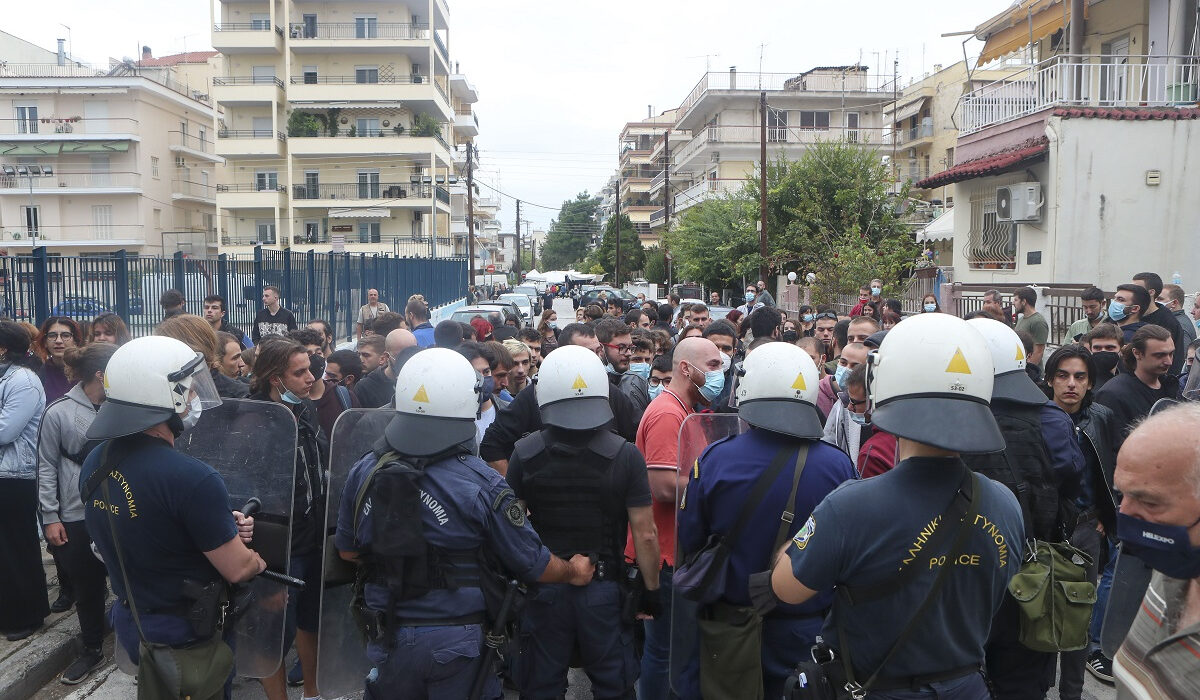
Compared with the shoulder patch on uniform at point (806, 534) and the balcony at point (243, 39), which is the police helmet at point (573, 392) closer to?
the shoulder patch on uniform at point (806, 534)

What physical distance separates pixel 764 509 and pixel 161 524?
7.18 ft

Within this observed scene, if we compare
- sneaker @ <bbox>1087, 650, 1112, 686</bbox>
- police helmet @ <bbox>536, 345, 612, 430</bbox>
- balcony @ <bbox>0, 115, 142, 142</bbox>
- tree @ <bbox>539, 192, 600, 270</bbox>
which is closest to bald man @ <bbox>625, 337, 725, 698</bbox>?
police helmet @ <bbox>536, 345, 612, 430</bbox>

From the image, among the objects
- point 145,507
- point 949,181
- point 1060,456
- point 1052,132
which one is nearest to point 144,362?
point 145,507

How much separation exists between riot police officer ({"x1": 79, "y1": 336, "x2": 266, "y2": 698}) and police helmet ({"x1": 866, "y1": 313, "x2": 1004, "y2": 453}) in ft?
7.75

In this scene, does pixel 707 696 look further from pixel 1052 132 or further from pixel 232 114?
pixel 232 114

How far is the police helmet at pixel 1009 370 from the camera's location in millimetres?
3848

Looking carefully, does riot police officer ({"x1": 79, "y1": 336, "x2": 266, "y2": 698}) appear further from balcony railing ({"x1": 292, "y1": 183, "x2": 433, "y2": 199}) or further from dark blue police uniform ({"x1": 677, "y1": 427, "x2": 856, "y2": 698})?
balcony railing ({"x1": 292, "y1": 183, "x2": 433, "y2": 199})

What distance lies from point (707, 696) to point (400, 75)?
164 feet

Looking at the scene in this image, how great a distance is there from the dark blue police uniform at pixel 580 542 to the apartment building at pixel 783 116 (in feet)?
152

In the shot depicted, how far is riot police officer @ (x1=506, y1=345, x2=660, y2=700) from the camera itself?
381 cm

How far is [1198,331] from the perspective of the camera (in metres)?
9.85

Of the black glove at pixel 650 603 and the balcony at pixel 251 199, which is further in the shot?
the balcony at pixel 251 199

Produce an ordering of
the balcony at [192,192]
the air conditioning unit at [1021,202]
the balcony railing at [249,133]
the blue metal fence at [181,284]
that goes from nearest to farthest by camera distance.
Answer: the blue metal fence at [181,284] < the air conditioning unit at [1021,202] < the balcony railing at [249,133] < the balcony at [192,192]

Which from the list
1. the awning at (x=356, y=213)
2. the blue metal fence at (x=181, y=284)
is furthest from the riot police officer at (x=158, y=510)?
the awning at (x=356, y=213)
